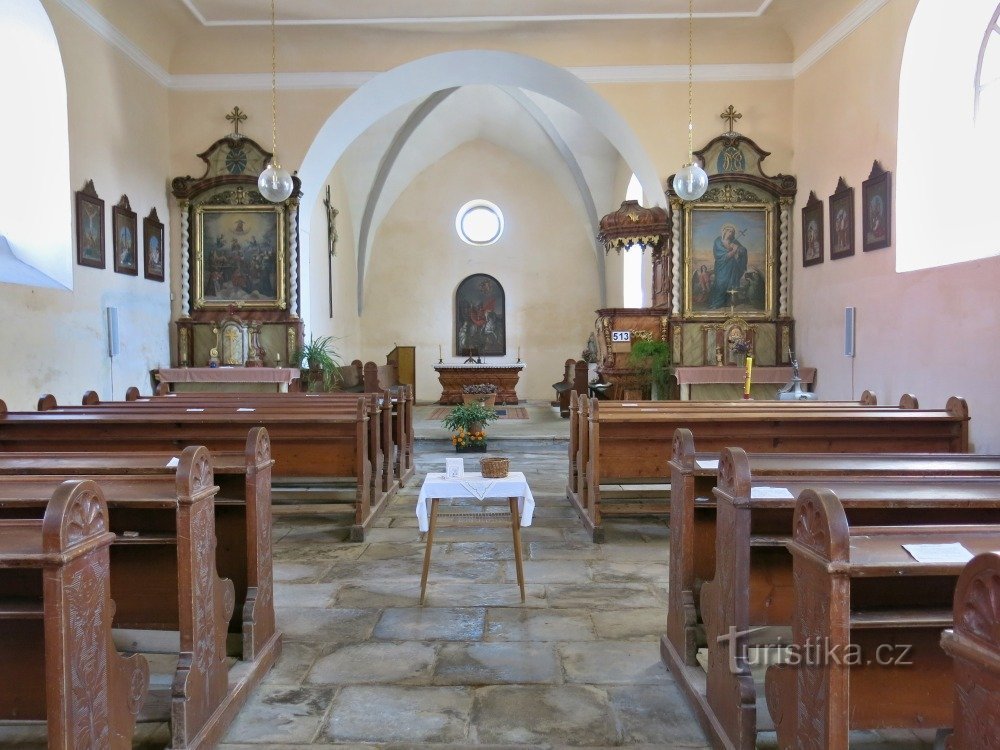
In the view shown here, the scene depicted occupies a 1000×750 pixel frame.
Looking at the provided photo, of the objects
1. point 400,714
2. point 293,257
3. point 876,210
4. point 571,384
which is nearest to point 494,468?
point 400,714

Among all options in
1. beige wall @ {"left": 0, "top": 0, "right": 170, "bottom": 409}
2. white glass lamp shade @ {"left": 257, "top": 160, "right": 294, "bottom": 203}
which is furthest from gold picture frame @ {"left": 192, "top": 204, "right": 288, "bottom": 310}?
white glass lamp shade @ {"left": 257, "top": 160, "right": 294, "bottom": 203}

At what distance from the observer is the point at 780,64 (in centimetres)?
1112

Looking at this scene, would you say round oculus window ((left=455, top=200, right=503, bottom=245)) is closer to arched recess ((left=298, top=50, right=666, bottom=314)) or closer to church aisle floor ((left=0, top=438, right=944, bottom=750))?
arched recess ((left=298, top=50, right=666, bottom=314))

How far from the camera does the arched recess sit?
449 inches

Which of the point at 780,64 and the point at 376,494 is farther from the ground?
the point at 780,64

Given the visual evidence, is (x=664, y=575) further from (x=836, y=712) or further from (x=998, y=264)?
(x=998, y=264)

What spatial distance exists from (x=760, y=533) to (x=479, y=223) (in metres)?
17.0

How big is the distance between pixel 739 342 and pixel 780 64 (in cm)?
392

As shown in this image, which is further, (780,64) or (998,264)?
(780,64)

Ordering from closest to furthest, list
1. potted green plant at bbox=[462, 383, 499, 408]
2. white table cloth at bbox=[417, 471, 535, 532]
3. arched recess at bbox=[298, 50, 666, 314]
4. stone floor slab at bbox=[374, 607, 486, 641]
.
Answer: stone floor slab at bbox=[374, 607, 486, 641], white table cloth at bbox=[417, 471, 535, 532], arched recess at bbox=[298, 50, 666, 314], potted green plant at bbox=[462, 383, 499, 408]

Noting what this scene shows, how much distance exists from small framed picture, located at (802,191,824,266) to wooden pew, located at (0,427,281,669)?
28.2ft

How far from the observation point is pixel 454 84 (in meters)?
12.4

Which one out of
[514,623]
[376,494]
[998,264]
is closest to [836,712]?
[514,623]

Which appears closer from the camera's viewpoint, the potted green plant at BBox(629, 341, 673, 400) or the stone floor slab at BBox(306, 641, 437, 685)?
the stone floor slab at BBox(306, 641, 437, 685)
